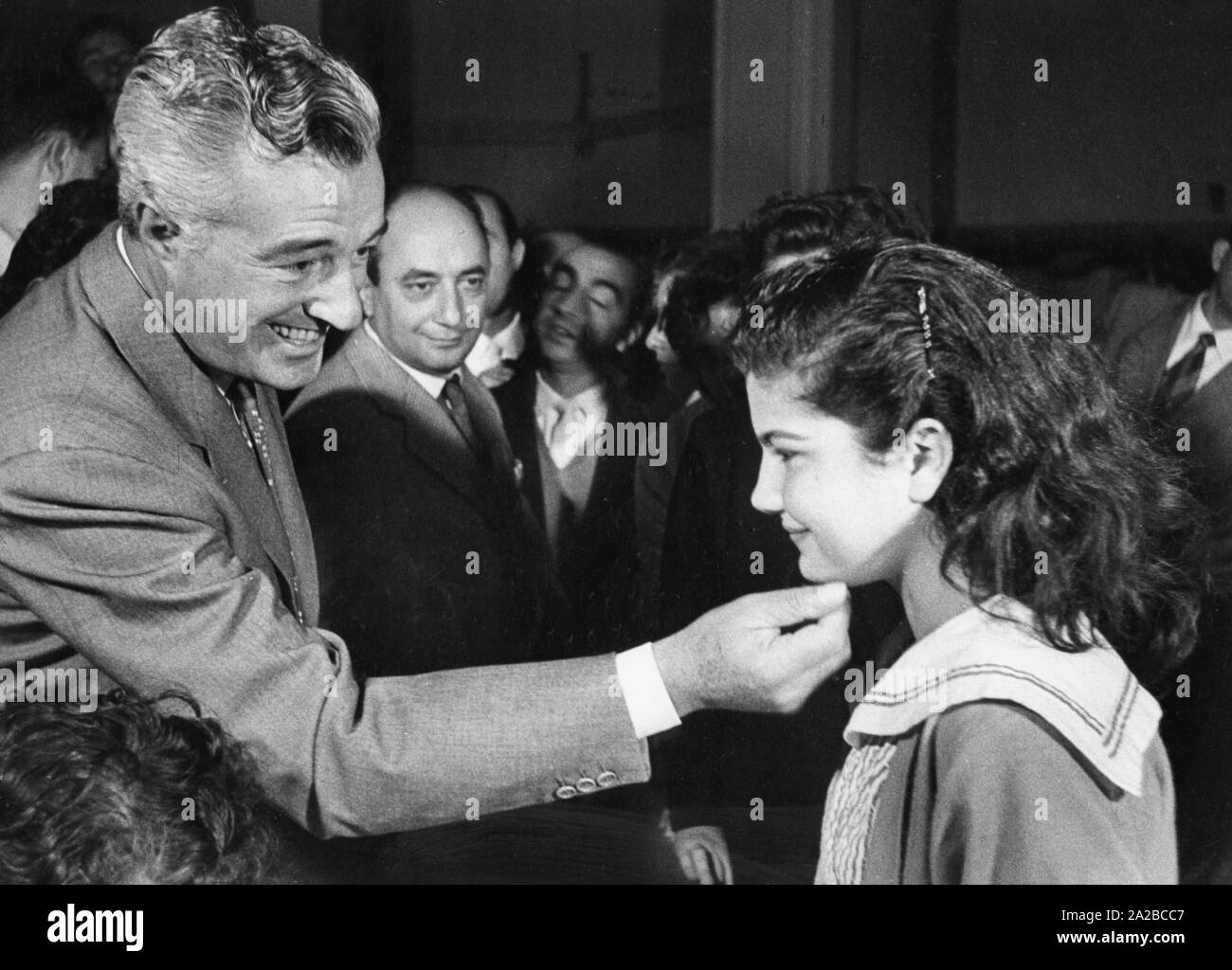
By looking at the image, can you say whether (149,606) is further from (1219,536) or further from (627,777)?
(1219,536)

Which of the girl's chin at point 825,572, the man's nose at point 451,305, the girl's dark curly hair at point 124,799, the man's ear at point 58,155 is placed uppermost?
the man's ear at point 58,155

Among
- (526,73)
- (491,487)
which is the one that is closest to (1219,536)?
(491,487)

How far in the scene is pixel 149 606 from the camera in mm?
3615

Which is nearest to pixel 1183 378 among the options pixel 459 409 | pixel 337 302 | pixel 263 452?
pixel 459 409

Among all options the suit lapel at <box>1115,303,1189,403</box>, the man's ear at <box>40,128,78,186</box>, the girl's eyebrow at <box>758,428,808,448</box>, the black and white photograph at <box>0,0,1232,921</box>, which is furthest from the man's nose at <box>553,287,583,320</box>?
the suit lapel at <box>1115,303,1189,403</box>

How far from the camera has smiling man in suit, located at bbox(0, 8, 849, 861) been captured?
362 cm

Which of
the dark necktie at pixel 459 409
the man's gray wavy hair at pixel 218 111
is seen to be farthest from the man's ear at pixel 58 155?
the dark necktie at pixel 459 409

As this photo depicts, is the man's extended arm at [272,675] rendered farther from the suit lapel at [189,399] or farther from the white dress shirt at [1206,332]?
the white dress shirt at [1206,332]

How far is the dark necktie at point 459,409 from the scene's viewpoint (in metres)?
3.94

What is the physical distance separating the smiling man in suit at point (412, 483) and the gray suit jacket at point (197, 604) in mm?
132

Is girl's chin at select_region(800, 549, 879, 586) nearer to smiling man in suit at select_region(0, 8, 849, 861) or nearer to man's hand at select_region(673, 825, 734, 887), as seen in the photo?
smiling man in suit at select_region(0, 8, 849, 861)

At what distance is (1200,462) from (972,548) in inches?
26.1

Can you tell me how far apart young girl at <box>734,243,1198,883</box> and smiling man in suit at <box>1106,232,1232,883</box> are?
9cm
